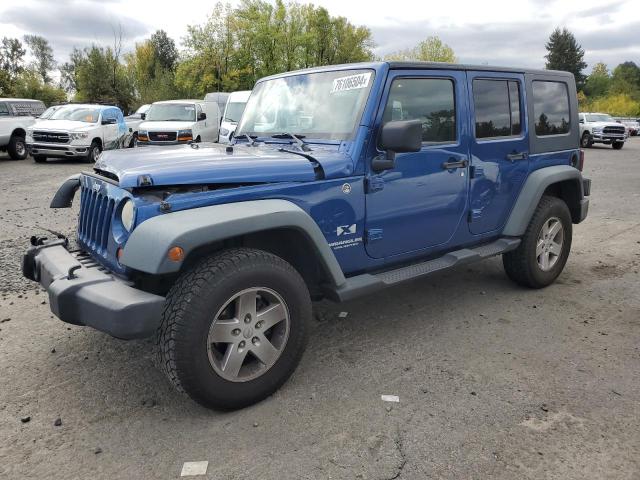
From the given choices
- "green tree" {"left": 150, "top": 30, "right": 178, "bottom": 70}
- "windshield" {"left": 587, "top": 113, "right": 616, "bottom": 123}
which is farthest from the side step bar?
"green tree" {"left": 150, "top": 30, "right": 178, "bottom": 70}

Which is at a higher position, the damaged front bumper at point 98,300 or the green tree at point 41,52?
the green tree at point 41,52

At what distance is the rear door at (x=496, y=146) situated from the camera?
4.12m

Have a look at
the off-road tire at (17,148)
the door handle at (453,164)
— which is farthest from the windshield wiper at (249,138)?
the off-road tire at (17,148)

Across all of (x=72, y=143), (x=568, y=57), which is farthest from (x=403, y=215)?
(x=568, y=57)

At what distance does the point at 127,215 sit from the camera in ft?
9.20

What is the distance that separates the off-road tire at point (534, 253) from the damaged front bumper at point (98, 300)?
11.0 ft

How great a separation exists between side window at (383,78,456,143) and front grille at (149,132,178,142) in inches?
485

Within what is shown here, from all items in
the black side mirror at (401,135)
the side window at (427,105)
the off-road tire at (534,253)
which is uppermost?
the side window at (427,105)

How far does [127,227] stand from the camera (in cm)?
278

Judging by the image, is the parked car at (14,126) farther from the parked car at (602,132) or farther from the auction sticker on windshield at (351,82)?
the parked car at (602,132)

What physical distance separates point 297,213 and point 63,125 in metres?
14.3

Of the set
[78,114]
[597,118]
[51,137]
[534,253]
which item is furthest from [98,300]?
[597,118]

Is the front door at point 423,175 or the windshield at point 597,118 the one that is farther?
the windshield at point 597,118

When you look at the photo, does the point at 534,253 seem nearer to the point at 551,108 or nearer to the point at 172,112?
the point at 551,108
